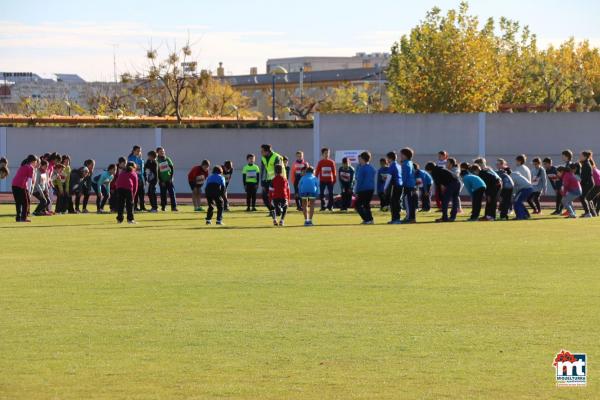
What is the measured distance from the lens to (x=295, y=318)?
12.9 m

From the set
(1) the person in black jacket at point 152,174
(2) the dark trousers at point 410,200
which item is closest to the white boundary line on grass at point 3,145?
(1) the person in black jacket at point 152,174

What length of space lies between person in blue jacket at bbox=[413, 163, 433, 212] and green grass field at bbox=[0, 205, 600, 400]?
10.2 metres

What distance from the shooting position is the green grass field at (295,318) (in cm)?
960

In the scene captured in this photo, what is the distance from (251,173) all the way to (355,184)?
6.33 m

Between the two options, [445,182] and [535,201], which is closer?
[445,182]

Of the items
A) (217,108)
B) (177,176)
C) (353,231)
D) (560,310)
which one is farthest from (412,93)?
(560,310)

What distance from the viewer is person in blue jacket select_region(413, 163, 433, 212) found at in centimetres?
3372

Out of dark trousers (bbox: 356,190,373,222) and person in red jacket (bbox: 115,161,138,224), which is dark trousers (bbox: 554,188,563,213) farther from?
person in red jacket (bbox: 115,161,138,224)

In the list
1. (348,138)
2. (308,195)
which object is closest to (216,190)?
(308,195)

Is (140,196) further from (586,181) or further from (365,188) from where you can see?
(586,181)

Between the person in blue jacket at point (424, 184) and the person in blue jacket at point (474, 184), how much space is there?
7.42 feet

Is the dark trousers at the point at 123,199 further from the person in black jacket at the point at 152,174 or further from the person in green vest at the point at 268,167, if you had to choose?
the person in black jacket at the point at 152,174

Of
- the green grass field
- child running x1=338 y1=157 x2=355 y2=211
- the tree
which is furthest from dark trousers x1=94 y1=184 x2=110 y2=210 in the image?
the tree

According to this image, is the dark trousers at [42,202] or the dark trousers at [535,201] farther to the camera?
the dark trousers at [42,202]
